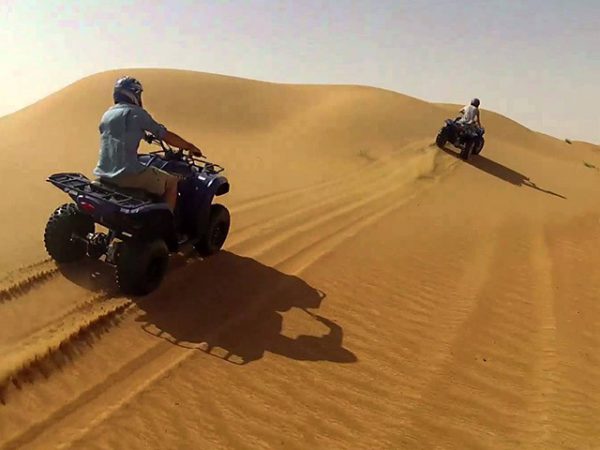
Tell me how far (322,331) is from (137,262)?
191 centimetres

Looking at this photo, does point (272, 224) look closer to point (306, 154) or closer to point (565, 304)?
point (565, 304)

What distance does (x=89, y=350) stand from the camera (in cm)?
438

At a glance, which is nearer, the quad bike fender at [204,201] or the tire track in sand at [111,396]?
the tire track in sand at [111,396]

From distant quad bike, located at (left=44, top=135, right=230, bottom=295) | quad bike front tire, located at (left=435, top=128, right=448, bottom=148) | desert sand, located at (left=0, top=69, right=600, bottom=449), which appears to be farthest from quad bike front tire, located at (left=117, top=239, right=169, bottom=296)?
quad bike front tire, located at (left=435, top=128, right=448, bottom=148)

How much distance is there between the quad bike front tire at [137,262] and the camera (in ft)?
16.7

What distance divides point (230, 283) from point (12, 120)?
18.2 metres

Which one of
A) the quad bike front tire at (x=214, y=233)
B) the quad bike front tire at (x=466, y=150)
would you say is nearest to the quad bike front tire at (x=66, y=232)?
the quad bike front tire at (x=214, y=233)

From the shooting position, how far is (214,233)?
21.8 ft

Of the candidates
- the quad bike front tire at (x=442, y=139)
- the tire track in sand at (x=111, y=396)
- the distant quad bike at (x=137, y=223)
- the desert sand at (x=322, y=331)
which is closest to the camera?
the tire track in sand at (x=111, y=396)

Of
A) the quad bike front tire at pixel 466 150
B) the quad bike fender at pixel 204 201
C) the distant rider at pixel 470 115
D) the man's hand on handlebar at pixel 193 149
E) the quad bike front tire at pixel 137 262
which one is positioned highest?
the distant rider at pixel 470 115

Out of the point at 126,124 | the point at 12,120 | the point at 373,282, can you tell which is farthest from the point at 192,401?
the point at 12,120

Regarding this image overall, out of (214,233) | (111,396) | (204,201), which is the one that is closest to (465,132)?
(214,233)

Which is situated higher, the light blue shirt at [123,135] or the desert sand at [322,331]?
the light blue shirt at [123,135]

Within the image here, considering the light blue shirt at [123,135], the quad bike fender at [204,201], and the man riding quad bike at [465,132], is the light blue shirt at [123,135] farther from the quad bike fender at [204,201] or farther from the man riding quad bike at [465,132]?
the man riding quad bike at [465,132]
